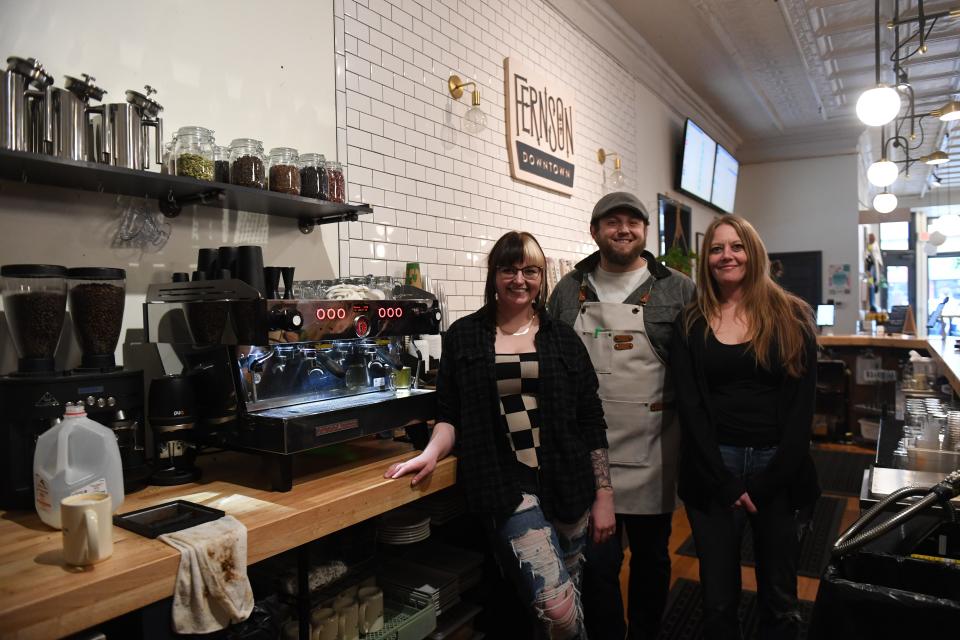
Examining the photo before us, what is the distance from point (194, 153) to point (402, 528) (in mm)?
1330

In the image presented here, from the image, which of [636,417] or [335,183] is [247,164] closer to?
[335,183]

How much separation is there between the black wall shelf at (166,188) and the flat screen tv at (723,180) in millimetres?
6404

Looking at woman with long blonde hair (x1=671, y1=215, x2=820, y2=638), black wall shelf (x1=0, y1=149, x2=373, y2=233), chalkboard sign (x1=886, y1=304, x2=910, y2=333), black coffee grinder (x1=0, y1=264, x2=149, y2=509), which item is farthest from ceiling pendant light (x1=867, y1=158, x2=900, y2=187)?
black coffee grinder (x1=0, y1=264, x2=149, y2=509)

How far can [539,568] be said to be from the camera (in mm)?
1804

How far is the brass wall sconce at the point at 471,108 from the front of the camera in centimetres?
322

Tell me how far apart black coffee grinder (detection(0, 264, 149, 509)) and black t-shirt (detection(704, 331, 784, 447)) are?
5.46ft

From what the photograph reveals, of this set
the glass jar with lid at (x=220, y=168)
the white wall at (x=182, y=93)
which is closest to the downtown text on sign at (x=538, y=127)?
the white wall at (x=182, y=93)

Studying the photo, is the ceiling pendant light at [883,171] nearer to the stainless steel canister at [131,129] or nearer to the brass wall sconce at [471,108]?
the brass wall sconce at [471,108]

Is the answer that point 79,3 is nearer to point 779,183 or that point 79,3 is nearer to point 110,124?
point 110,124

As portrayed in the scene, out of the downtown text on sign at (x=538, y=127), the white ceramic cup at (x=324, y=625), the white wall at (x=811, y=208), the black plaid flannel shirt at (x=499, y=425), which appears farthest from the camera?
the white wall at (x=811, y=208)

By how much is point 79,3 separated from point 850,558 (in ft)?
7.78

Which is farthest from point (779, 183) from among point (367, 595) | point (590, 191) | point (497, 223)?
point (367, 595)

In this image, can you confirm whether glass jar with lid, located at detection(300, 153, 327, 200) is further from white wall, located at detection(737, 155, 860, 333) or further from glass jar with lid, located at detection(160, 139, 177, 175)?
white wall, located at detection(737, 155, 860, 333)

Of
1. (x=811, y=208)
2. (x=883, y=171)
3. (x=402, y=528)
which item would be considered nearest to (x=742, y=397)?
(x=402, y=528)
